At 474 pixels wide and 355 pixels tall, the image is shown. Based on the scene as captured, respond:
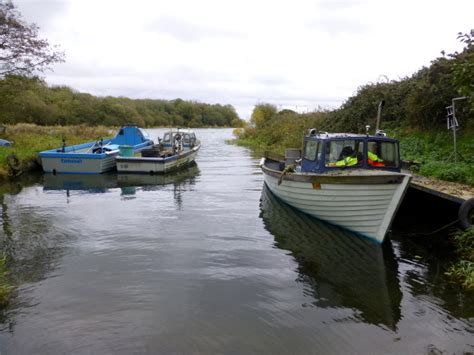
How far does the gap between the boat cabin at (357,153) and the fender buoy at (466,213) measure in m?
2.34

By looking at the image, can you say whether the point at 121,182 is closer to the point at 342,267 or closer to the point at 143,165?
the point at 143,165

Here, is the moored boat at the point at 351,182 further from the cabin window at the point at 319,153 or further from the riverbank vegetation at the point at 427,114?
the riverbank vegetation at the point at 427,114

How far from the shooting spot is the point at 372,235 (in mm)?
9820

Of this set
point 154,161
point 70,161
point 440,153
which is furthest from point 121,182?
point 440,153

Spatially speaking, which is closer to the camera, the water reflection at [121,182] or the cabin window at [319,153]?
the cabin window at [319,153]

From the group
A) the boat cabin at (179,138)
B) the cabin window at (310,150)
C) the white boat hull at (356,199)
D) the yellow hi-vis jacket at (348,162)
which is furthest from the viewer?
the boat cabin at (179,138)

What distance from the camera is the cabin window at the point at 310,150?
453 inches

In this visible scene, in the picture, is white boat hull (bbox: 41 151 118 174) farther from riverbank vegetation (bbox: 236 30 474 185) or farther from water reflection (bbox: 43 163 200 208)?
riverbank vegetation (bbox: 236 30 474 185)

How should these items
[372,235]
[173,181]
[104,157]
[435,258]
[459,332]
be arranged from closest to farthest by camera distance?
1. [459,332]
2. [435,258]
3. [372,235]
4. [173,181]
5. [104,157]

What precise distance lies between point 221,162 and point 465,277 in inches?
841

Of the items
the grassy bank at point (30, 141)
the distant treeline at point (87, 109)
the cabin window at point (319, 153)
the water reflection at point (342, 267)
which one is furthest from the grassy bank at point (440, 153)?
the distant treeline at point (87, 109)

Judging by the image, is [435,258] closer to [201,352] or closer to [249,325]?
[249,325]

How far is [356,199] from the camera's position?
385 inches

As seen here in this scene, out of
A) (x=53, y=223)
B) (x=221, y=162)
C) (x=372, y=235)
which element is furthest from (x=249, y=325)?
(x=221, y=162)
